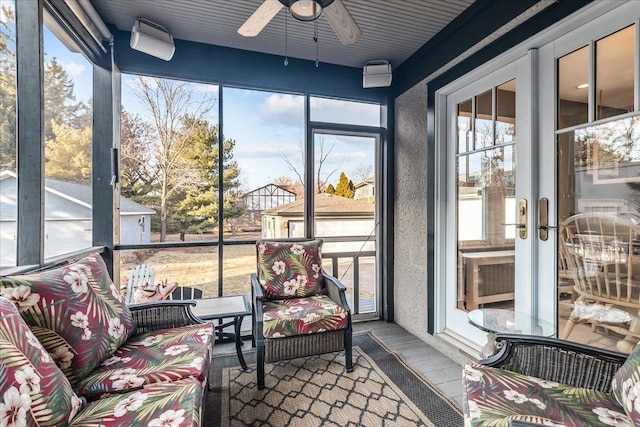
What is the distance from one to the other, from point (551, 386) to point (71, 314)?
6.94ft

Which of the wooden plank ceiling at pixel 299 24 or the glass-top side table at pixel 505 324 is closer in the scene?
the glass-top side table at pixel 505 324

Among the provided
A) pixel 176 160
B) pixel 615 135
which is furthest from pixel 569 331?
pixel 176 160

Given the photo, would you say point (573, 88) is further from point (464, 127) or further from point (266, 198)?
point (266, 198)

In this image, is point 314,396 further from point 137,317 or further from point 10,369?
point 10,369

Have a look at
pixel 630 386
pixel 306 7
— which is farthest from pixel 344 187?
pixel 630 386

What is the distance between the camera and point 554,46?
1947 mm

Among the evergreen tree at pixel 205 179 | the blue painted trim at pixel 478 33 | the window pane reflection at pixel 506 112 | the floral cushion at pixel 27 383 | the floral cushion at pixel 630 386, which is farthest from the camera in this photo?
the evergreen tree at pixel 205 179

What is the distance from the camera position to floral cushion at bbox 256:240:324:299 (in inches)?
103

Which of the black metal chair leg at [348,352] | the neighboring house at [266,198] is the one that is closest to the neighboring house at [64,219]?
the neighboring house at [266,198]

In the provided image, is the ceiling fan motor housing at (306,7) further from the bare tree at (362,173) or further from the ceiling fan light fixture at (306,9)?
the bare tree at (362,173)

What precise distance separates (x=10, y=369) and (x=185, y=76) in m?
2.66

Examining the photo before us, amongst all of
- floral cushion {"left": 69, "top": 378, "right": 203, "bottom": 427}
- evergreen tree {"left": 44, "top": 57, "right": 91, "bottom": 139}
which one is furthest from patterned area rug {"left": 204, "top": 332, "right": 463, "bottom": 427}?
evergreen tree {"left": 44, "top": 57, "right": 91, "bottom": 139}

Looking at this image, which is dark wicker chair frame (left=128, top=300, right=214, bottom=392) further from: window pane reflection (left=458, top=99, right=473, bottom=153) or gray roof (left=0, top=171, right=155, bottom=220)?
window pane reflection (left=458, top=99, right=473, bottom=153)

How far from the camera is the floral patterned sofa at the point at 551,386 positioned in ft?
3.68
